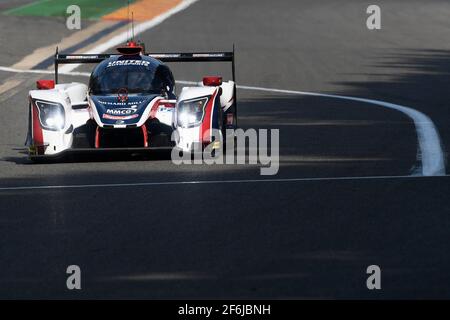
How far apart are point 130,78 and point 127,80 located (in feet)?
0.17

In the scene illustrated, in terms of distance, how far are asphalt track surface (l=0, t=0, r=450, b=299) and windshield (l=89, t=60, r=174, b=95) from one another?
1162 millimetres

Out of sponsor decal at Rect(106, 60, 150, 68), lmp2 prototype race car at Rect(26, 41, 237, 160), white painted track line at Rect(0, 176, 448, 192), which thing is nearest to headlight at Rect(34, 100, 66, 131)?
lmp2 prototype race car at Rect(26, 41, 237, 160)

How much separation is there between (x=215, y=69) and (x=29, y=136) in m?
11.6

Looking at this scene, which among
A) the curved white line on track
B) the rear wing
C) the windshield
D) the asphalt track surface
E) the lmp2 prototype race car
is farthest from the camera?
the rear wing

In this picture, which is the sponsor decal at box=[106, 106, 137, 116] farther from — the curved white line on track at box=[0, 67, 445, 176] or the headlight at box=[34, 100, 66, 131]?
the curved white line on track at box=[0, 67, 445, 176]

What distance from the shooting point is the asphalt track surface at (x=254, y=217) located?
8.54 metres

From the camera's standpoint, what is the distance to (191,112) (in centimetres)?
1459

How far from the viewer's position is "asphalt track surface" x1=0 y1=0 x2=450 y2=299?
28.0 feet

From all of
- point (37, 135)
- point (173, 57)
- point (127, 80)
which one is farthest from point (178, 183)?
point (173, 57)

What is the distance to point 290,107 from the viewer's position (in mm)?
20047

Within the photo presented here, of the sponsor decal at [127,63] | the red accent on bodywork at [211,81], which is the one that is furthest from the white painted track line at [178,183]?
Answer: the sponsor decal at [127,63]

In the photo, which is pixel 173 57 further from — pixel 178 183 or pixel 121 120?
pixel 178 183

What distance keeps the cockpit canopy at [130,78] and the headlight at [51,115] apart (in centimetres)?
83

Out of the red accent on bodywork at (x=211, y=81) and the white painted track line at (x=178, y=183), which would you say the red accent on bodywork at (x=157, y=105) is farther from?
the white painted track line at (x=178, y=183)
